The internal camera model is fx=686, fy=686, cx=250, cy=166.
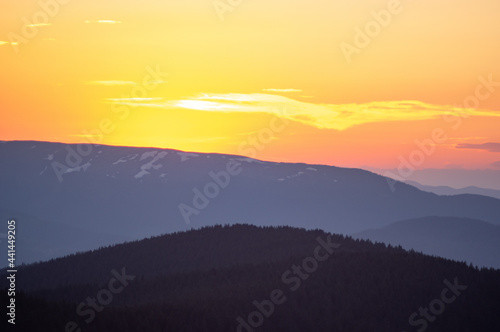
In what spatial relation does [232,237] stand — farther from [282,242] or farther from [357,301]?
[357,301]

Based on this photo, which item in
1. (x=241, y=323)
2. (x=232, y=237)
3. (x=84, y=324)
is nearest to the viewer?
(x=84, y=324)

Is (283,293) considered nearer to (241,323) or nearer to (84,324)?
(241,323)

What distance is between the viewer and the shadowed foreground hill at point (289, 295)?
8631 cm

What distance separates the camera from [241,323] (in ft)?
295

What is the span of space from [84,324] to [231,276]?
36636 mm

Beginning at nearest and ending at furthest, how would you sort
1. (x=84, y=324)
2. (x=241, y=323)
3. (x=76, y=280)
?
(x=84, y=324) < (x=241, y=323) < (x=76, y=280)

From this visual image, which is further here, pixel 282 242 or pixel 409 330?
pixel 282 242

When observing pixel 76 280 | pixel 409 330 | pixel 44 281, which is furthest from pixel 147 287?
pixel 409 330

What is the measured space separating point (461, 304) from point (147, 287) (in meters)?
51.1

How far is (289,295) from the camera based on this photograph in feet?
328

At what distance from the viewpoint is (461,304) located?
9562cm

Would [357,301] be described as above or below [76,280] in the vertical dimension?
below

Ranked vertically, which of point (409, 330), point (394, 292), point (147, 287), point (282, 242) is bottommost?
point (409, 330)

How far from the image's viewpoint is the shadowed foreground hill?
86.3 metres
